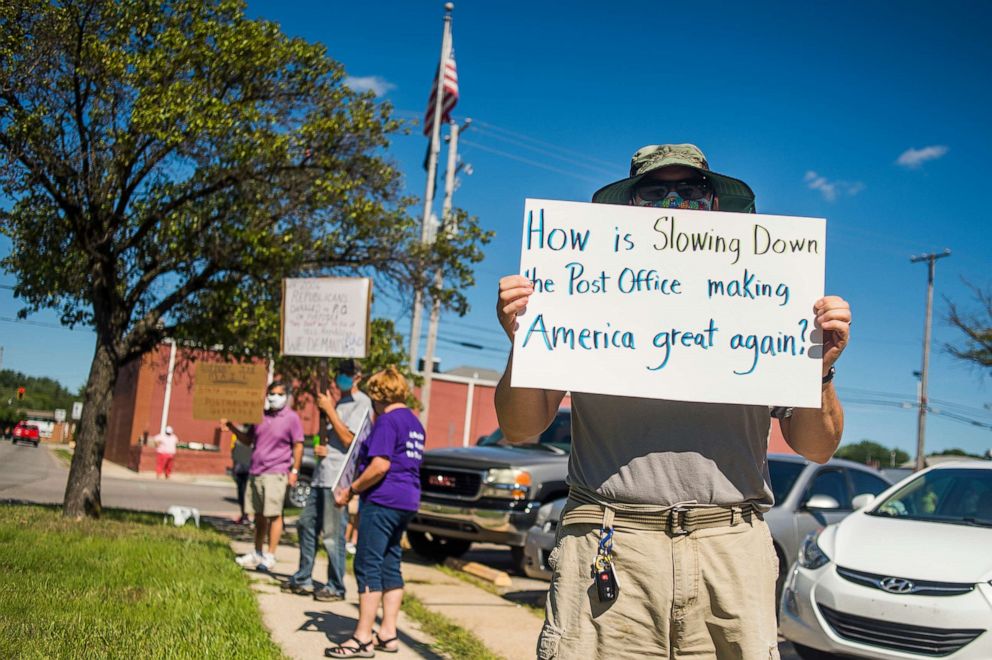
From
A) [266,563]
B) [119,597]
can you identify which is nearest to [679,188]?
[119,597]

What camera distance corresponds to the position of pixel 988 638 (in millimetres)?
4793

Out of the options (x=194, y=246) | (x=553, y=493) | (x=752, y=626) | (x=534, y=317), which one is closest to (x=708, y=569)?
(x=752, y=626)

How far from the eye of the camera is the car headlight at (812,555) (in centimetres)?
596

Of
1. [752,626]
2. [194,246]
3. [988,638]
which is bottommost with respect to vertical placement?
[988,638]

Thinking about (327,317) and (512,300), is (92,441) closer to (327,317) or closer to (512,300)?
(327,317)

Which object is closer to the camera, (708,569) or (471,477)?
(708,569)

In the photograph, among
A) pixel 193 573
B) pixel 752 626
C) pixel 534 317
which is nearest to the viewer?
pixel 752 626

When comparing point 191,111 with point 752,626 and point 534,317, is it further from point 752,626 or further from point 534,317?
point 752,626

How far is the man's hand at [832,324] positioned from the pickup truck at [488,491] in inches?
261

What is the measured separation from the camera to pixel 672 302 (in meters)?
2.69

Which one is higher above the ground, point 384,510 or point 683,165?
point 683,165

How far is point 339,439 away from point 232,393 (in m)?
2.13

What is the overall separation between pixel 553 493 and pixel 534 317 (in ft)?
24.0

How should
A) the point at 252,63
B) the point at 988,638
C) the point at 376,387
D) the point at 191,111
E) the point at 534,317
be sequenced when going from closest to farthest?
the point at 534,317
the point at 988,638
the point at 376,387
the point at 191,111
the point at 252,63
